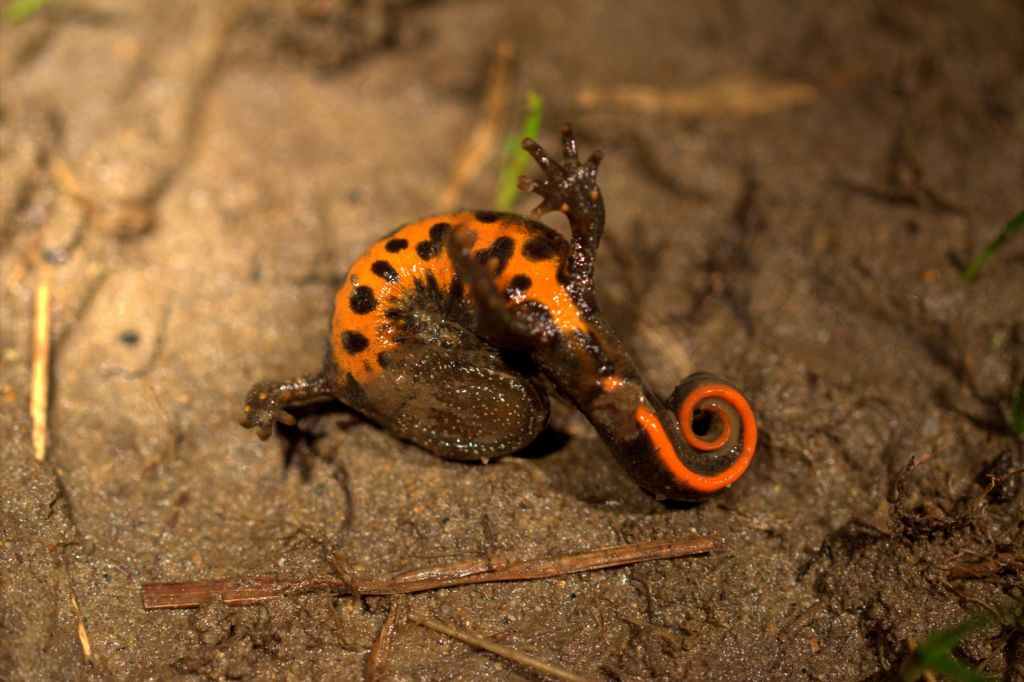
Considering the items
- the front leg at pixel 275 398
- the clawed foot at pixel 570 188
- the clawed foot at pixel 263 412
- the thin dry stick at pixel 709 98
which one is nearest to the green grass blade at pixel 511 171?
the thin dry stick at pixel 709 98

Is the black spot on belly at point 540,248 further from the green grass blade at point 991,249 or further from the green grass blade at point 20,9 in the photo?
the green grass blade at point 20,9

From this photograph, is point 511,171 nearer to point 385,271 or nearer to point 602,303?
point 602,303

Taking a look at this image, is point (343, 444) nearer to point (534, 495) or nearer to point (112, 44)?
point (534, 495)

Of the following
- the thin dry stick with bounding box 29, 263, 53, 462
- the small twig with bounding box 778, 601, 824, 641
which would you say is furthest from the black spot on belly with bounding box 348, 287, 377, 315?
the small twig with bounding box 778, 601, 824, 641

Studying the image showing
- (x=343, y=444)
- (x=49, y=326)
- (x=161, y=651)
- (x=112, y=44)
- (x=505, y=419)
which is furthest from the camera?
(x=112, y=44)

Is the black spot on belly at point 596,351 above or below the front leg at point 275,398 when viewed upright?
above

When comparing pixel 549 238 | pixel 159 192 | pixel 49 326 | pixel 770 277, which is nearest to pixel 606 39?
pixel 770 277

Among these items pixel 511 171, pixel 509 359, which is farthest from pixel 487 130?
pixel 509 359

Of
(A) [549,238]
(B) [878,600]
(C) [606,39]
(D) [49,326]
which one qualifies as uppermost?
(C) [606,39]
